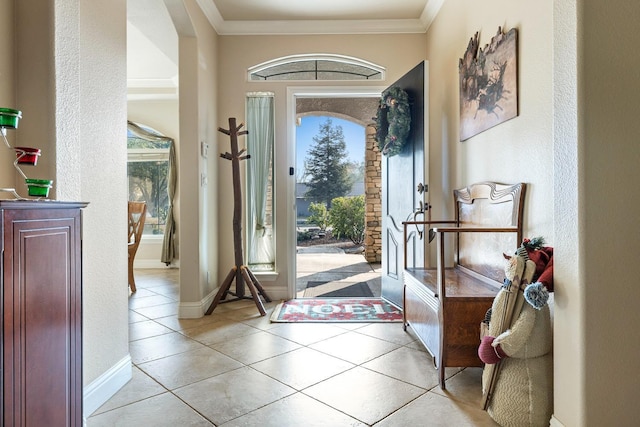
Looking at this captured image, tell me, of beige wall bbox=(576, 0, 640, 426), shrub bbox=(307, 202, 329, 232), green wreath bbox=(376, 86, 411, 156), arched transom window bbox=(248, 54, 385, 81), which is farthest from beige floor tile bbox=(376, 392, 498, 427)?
shrub bbox=(307, 202, 329, 232)

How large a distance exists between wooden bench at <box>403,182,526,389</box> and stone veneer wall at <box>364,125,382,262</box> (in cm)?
380

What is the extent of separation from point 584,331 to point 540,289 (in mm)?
196

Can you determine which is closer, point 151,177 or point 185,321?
point 185,321

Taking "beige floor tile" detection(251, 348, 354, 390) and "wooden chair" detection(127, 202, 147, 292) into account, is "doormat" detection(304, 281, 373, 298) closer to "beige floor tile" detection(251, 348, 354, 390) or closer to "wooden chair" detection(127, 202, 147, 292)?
"beige floor tile" detection(251, 348, 354, 390)

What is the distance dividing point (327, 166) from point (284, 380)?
6551mm

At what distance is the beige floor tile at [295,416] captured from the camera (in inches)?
61.7

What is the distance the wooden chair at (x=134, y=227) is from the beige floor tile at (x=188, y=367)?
7.03 feet

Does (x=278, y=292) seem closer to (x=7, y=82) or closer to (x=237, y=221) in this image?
(x=237, y=221)

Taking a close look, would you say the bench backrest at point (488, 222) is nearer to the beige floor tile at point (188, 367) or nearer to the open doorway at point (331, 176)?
the beige floor tile at point (188, 367)

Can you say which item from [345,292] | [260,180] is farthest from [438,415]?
[260,180]

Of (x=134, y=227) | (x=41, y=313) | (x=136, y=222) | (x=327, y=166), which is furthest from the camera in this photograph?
(x=327, y=166)

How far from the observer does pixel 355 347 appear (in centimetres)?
246

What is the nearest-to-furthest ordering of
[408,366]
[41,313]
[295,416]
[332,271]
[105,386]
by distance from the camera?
1. [41,313]
2. [295,416]
3. [105,386]
4. [408,366]
5. [332,271]

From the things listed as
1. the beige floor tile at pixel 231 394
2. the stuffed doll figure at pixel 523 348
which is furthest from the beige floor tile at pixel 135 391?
the stuffed doll figure at pixel 523 348
